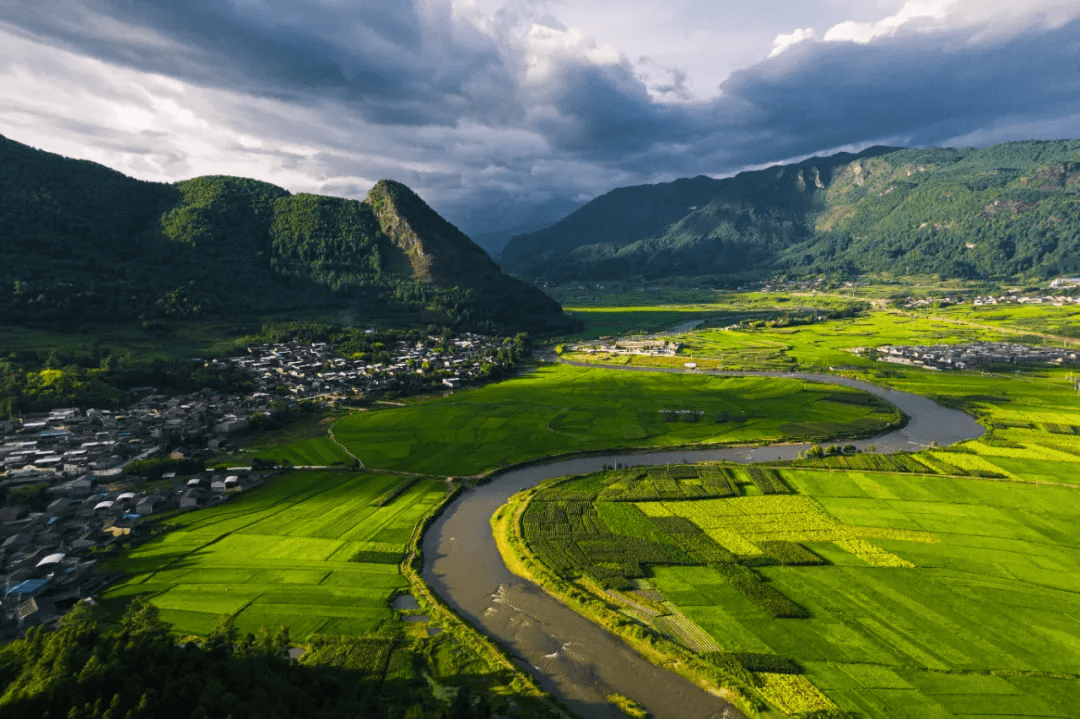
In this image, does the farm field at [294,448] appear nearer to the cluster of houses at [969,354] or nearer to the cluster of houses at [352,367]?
the cluster of houses at [352,367]

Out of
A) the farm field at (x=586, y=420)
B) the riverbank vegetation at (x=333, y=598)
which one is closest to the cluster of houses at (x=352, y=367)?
the farm field at (x=586, y=420)

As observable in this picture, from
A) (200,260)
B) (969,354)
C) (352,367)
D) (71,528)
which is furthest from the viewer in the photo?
(200,260)

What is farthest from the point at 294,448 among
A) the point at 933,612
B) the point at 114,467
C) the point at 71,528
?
the point at 933,612

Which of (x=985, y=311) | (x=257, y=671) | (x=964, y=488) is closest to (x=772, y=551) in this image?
(x=964, y=488)

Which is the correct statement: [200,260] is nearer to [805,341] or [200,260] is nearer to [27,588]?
[27,588]

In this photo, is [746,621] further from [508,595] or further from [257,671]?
[257,671]
